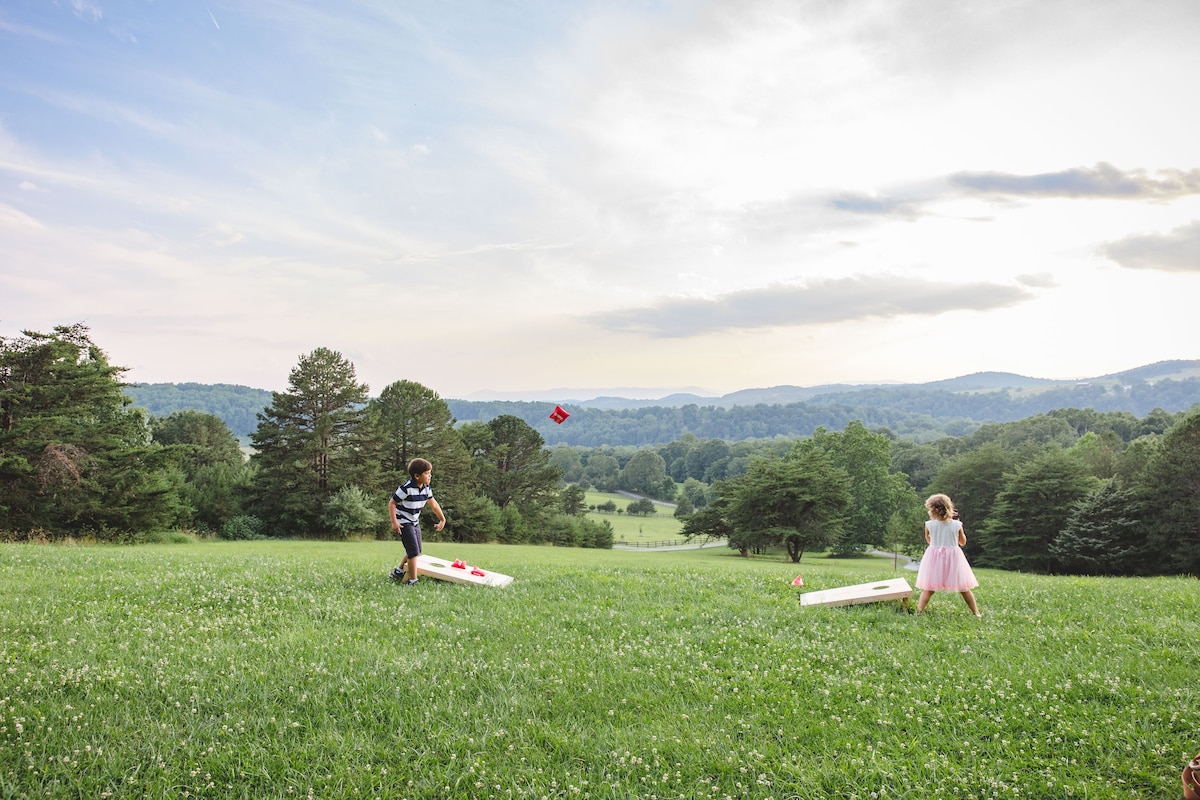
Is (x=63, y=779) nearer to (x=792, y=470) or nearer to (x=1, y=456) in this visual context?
(x=1, y=456)

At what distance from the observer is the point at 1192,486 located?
48656 millimetres

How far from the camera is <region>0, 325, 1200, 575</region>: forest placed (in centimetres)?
3095

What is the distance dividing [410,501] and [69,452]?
91.3ft

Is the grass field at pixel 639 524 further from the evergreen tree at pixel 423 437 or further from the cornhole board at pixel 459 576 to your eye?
the cornhole board at pixel 459 576

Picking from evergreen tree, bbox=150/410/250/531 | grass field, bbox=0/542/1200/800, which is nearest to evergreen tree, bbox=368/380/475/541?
evergreen tree, bbox=150/410/250/531

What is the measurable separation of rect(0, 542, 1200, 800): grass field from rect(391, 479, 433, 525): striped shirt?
2137 millimetres

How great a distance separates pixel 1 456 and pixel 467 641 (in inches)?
1224

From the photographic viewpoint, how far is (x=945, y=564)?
1096cm

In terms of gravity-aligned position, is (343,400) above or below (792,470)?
above

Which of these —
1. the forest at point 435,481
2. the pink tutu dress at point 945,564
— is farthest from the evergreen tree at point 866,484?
the pink tutu dress at point 945,564

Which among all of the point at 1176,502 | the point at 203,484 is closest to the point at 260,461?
the point at 203,484

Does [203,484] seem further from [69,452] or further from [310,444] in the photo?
[69,452]

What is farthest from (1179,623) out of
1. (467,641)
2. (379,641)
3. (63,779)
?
(63,779)

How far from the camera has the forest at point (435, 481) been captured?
31.0 metres
